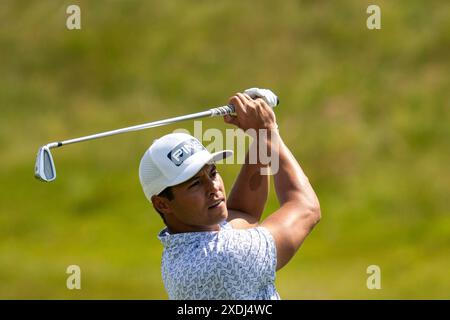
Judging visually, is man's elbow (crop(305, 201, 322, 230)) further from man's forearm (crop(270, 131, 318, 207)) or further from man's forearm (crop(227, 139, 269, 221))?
man's forearm (crop(227, 139, 269, 221))

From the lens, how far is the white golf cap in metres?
5.18

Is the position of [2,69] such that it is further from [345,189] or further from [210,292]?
[210,292]

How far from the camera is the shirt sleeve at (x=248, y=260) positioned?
5105 millimetres

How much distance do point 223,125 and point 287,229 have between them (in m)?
17.4

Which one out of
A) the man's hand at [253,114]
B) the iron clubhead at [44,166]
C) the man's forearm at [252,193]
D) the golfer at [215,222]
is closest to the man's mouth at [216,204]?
the golfer at [215,222]

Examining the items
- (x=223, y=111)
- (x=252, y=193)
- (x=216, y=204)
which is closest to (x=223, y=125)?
(x=252, y=193)

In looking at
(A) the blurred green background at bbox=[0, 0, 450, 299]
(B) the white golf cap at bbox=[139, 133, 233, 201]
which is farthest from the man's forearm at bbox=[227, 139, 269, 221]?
(A) the blurred green background at bbox=[0, 0, 450, 299]

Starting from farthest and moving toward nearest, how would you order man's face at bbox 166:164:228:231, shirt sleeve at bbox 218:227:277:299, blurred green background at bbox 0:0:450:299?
blurred green background at bbox 0:0:450:299 < man's face at bbox 166:164:228:231 < shirt sleeve at bbox 218:227:277:299

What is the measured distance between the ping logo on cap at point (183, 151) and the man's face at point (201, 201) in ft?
0.29

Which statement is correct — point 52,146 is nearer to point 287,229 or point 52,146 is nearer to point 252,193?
point 252,193

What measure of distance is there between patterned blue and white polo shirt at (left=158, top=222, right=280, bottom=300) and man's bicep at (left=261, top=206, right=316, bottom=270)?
0.04m

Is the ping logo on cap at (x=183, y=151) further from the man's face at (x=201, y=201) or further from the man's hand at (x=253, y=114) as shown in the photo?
the man's hand at (x=253, y=114)

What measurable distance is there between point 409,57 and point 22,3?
8742 millimetres
